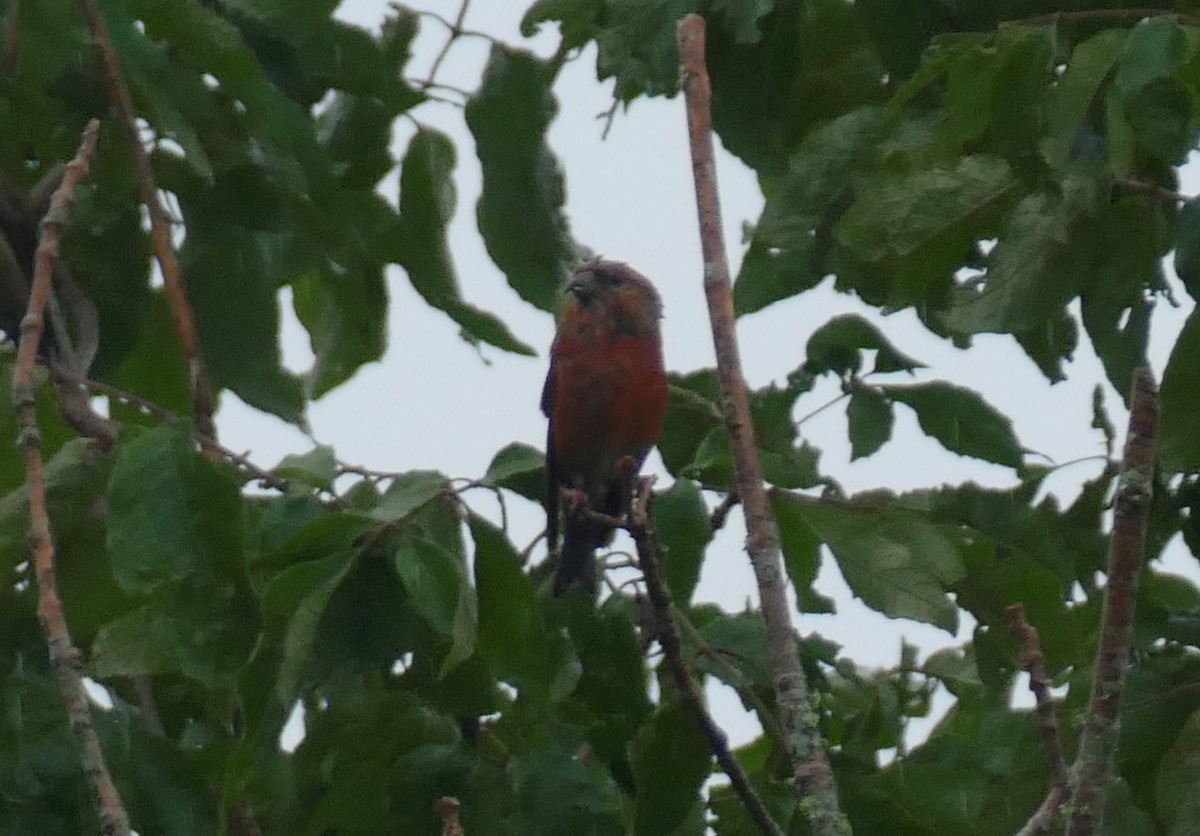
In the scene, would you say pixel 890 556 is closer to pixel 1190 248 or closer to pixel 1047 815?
pixel 1190 248

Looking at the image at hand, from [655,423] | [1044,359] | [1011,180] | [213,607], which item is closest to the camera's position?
[213,607]

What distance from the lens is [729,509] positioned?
3.12 metres

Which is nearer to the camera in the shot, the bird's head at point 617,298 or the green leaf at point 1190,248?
the green leaf at point 1190,248

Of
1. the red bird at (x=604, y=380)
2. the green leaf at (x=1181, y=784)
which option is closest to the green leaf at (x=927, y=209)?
the green leaf at (x=1181, y=784)

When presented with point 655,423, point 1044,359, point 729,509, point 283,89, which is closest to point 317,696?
point 729,509

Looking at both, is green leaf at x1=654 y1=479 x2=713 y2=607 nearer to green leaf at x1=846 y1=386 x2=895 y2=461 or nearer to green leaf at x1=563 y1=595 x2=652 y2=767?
green leaf at x1=563 y1=595 x2=652 y2=767

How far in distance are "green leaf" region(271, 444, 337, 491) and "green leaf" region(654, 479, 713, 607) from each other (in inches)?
20.9

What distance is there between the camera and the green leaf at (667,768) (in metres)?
2.94

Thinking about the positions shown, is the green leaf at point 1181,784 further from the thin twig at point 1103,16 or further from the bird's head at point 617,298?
the bird's head at point 617,298

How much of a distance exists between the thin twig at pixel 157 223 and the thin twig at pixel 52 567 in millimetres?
596

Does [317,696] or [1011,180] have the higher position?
[1011,180]

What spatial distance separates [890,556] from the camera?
297 centimetres

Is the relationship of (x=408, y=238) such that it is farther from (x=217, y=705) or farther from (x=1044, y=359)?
(x=1044, y=359)

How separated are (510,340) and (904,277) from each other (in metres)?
0.72
